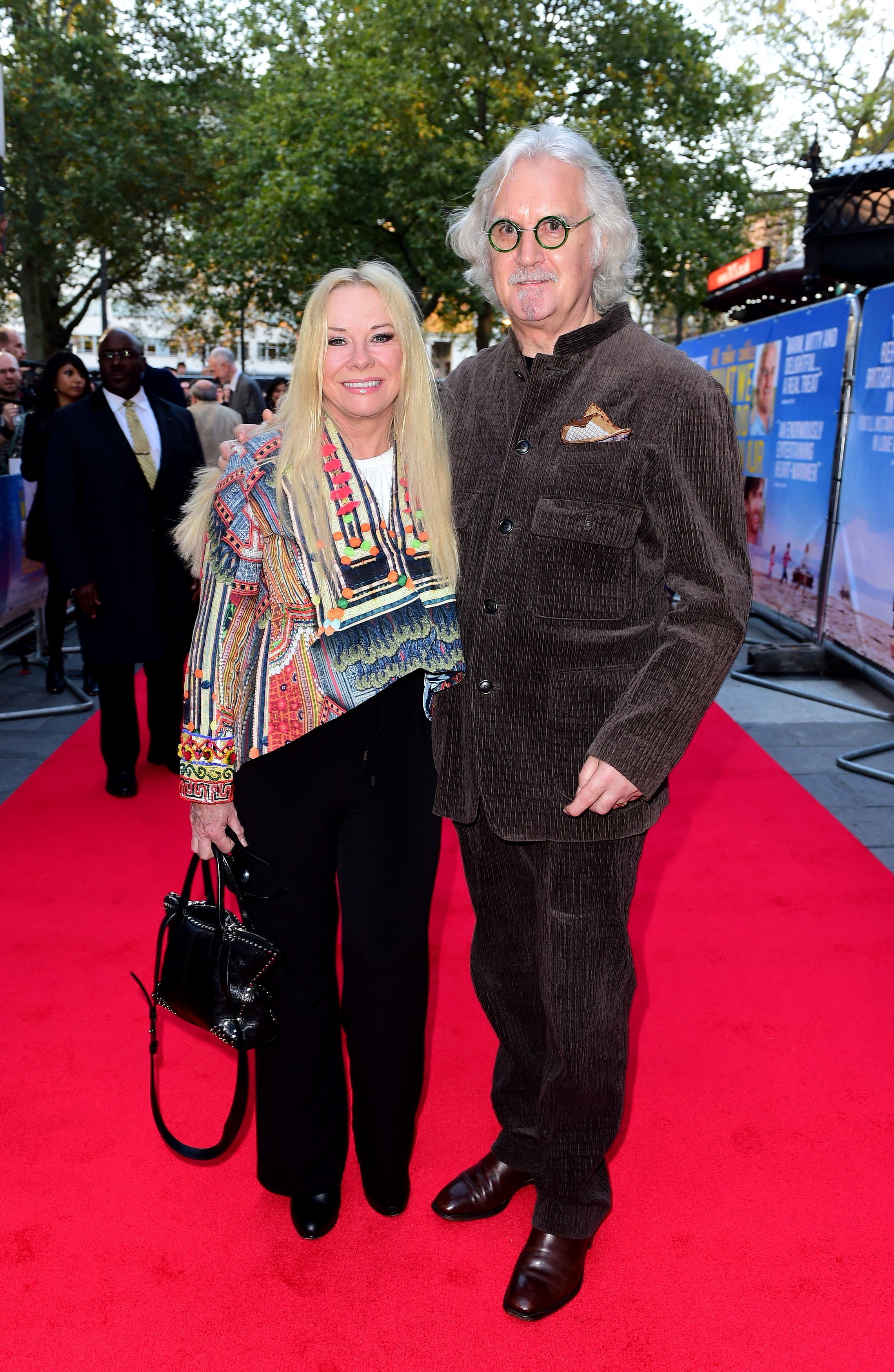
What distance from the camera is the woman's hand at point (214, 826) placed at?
7.11ft

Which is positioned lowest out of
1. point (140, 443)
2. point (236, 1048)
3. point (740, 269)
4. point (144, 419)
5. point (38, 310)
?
point (236, 1048)

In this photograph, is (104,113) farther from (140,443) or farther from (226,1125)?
(226,1125)

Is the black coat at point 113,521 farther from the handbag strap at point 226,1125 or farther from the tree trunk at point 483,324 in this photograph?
the tree trunk at point 483,324

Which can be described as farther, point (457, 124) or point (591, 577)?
point (457, 124)

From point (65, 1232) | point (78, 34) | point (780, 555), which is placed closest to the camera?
point (65, 1232)

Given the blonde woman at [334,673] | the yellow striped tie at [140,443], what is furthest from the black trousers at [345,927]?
the yellow striped tie at [140,443]

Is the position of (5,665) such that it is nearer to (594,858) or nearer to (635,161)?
(594,858)

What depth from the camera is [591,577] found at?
2.00m

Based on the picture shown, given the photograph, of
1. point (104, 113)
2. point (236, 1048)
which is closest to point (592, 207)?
point (236, 1048)

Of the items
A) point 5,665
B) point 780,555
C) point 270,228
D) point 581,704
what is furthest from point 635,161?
point 581,704

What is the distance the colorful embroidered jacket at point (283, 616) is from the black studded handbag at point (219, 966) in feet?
0.86

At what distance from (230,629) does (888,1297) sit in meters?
1.82

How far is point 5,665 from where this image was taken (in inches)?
304

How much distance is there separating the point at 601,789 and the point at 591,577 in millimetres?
373
